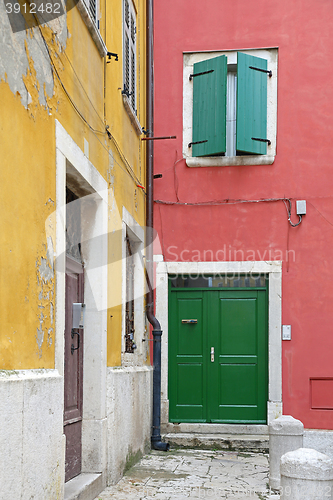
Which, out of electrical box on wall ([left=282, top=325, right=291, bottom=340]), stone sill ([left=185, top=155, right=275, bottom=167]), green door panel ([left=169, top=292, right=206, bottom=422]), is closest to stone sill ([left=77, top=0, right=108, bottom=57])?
stone sill ([left=185, top=155, right=275, bottom=167])

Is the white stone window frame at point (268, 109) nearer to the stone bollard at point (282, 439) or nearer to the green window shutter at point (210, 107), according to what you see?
the green window shutter at point (210, 107)

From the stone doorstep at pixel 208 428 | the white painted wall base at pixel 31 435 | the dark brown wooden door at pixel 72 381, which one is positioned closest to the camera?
the white painted wall base at pixel 31 435

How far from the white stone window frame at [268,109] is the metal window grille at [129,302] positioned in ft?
5.96

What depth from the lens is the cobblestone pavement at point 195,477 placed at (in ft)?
18.7

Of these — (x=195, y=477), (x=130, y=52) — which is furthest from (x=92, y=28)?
(x=195, y=477)

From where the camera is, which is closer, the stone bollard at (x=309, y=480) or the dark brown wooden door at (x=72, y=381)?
the stone bollard at (x=309, y=480)

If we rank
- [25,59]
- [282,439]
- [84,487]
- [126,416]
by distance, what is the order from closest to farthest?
[25,59]
[84,487]
[282,439]
[126,416]

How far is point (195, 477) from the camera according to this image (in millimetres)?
6473

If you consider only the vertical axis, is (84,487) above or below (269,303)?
below

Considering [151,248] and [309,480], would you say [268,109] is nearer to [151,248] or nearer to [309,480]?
[151,248]

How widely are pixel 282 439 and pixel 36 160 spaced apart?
11.6 feet

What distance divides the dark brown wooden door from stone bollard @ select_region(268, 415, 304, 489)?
1806 millimetres

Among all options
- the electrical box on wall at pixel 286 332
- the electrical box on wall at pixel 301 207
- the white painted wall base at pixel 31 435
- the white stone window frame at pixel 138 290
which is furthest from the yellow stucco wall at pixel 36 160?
the electrical box on wall at pixel 286 332

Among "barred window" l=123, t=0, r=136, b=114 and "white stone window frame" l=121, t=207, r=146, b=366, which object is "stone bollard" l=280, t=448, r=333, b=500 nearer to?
"white stone window frame" l=121, t=207, r=146, b=366
